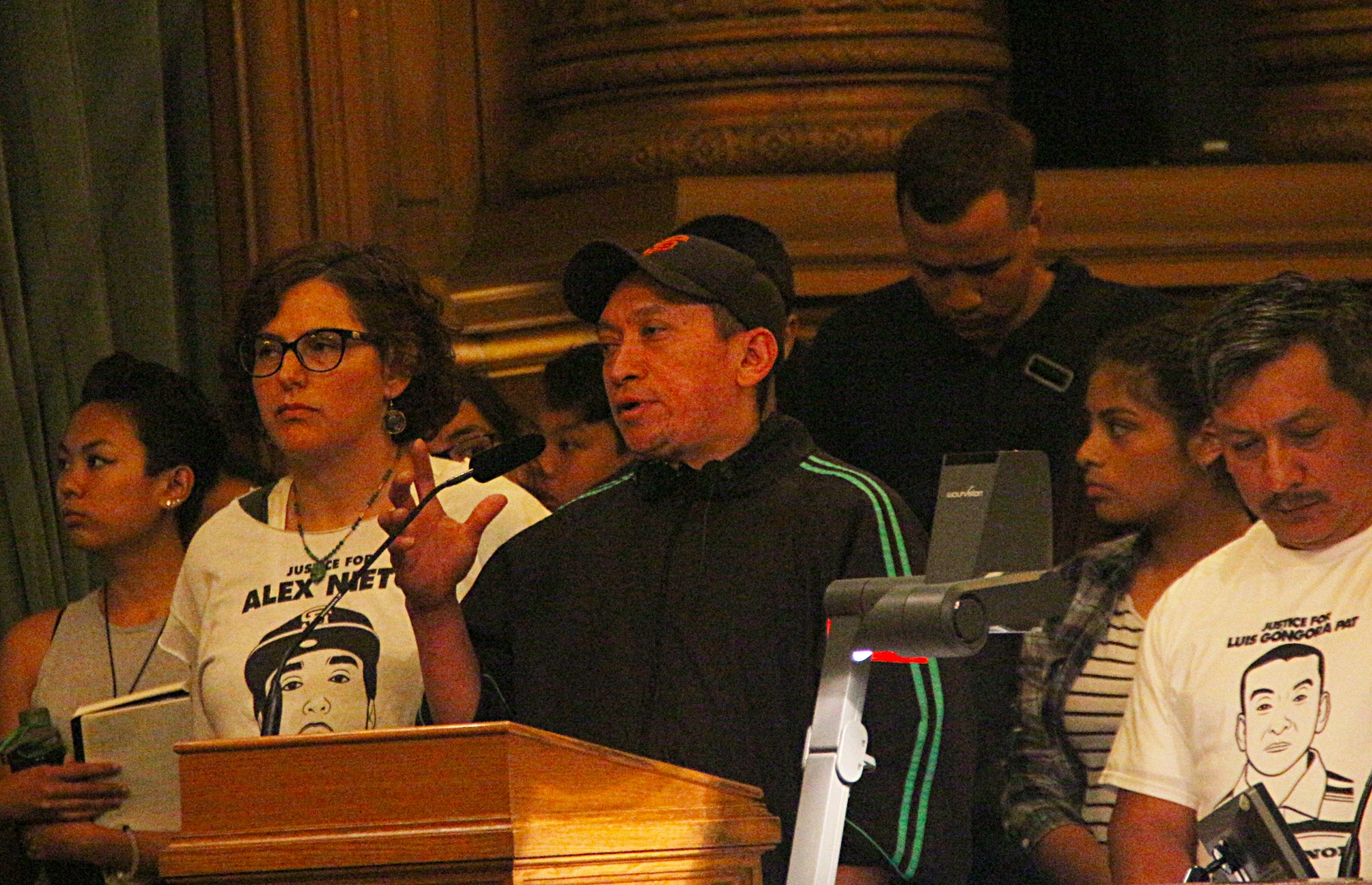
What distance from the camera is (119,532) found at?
4.05 metres

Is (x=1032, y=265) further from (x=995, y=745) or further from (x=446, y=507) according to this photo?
(x=446, y=507)

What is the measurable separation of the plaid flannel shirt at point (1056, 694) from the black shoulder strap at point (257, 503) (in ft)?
3.87

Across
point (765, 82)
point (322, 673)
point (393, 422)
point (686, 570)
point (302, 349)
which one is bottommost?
point (322, 673)

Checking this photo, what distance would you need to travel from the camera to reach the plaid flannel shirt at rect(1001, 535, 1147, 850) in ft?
10.7

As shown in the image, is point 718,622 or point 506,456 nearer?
point 506,456

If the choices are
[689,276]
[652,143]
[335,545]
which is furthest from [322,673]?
[652,143]

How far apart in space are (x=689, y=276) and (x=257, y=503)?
82 cm

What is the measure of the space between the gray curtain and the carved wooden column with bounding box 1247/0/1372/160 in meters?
2.69

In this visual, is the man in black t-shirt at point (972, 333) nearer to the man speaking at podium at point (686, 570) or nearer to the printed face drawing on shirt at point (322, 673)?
the man speaking at podium at point (686, 570)

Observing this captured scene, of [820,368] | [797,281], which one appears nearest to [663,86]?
[797,281]

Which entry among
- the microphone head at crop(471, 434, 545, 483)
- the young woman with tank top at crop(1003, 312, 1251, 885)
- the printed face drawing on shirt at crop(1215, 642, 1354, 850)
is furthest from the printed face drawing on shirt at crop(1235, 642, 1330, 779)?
the microphone head at crop(471, 434, 545, 483)

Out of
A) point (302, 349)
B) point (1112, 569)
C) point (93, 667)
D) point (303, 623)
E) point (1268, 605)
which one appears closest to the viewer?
point (1268, 605)

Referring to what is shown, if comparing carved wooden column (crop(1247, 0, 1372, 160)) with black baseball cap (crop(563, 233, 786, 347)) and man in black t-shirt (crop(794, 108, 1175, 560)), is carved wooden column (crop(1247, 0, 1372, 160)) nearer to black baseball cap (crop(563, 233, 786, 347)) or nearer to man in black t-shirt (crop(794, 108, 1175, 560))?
man in black t-shirt (crop(794, 108, 1175, 560))

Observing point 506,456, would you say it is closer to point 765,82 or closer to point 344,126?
point 765,82
